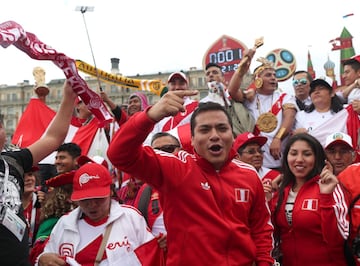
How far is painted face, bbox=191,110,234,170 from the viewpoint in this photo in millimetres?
3070

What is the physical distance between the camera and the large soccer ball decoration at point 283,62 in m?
9.17

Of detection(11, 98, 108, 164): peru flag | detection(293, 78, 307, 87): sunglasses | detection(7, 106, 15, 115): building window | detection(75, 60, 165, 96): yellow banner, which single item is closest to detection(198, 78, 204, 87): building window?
detection(7, 106, 15, 115): building window

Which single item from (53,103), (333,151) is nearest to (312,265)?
(333,151)

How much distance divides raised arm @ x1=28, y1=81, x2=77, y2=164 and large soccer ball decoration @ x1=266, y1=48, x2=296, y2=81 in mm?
6131

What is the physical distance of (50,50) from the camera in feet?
12.6

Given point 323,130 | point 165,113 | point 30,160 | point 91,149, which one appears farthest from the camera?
point 91,149

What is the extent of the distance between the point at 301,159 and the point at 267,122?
2.16 metres

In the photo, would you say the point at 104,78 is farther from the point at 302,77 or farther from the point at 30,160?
the point at 30,160

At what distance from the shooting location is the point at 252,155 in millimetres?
4961

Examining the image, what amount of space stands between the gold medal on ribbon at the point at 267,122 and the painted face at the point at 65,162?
2.52m

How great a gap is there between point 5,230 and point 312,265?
236cm

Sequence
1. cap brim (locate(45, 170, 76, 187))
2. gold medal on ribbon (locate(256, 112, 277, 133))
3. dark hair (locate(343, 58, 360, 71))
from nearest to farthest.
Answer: cap brim (locate(45, 170, 76, 187)), gold medal on ribbon (locate(256, 112, 277, 133)), dark hair (locate(343, 58, 360, 71))

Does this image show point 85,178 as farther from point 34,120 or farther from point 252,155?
point 34,120

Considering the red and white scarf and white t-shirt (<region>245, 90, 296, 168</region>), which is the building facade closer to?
white t-shirt (<region>245, 90, 296, 168</region>)
